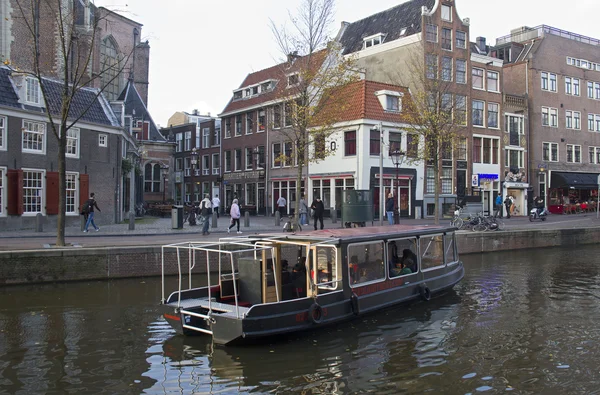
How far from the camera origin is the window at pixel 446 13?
38.8m

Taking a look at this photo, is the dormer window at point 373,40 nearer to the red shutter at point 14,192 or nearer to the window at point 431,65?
the window at point 431,65

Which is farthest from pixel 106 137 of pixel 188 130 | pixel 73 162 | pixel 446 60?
pixel 188 130

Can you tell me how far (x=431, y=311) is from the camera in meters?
12.7

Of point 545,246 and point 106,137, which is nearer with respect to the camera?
point 545,246

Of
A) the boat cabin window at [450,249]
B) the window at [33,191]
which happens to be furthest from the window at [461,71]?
the window at [33,191]

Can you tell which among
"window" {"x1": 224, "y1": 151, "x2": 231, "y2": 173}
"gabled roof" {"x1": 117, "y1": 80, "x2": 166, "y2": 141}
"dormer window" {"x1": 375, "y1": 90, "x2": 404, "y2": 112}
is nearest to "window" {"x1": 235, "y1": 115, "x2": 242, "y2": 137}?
"window" {"x1": 224, "y1": 151, "x2": 231, "y2": 173}

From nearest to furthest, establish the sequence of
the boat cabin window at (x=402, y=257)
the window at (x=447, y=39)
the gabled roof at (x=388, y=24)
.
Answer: the boat cabin window at (x=402, y=257), the window at (x=447, y=39), the gabled roof at (x=388, y=24)

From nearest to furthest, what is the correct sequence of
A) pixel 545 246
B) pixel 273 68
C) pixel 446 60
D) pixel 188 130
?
pixel 545 246 < pixel 446 60 < pixel 273 68 < pixel 188 130

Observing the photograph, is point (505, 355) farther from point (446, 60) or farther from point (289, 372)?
point (446, 60)

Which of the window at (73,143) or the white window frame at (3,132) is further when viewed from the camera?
the window at (73,143)

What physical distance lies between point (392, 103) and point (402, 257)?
2575 centimetres

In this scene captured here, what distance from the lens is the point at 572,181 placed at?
46406 millimetres

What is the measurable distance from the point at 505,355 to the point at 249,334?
4433mm

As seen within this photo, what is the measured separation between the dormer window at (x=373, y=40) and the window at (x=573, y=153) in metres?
20.7
